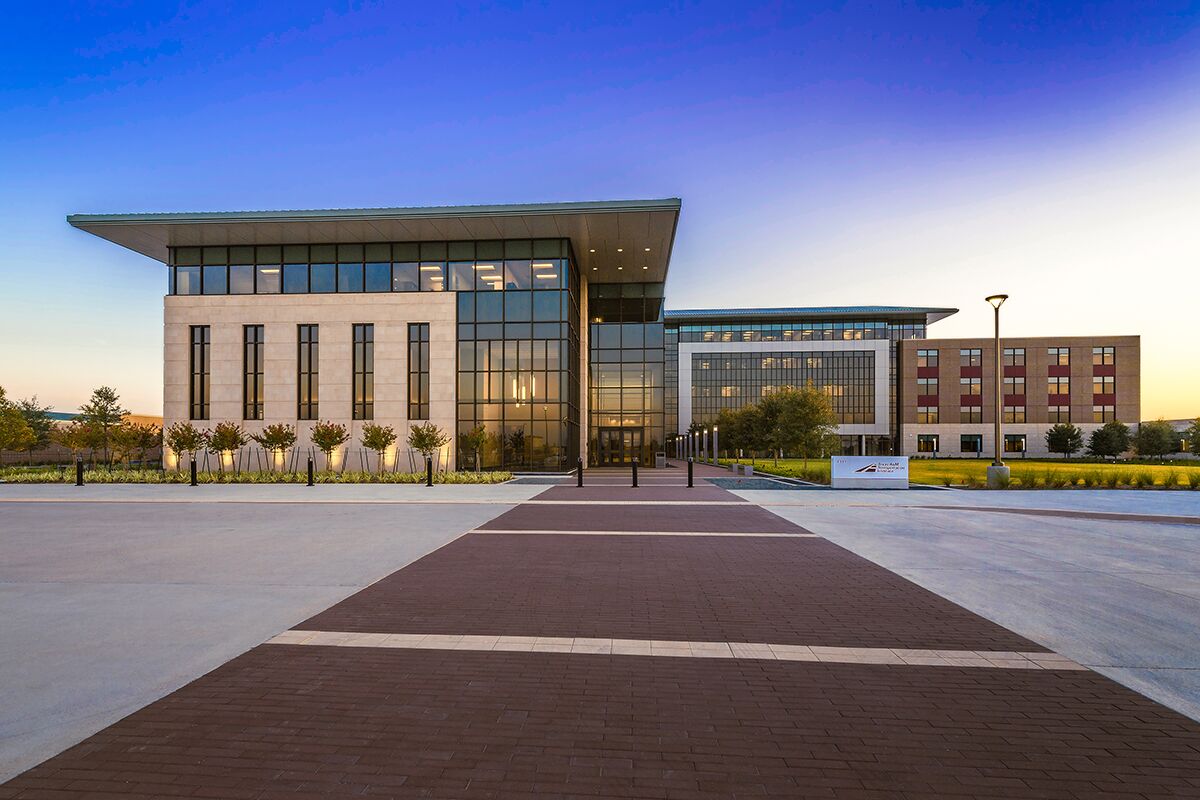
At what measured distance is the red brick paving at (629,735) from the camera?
3.27 m

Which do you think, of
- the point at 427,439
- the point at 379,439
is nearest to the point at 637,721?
the point at 427,439

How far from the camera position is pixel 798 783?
3.29 metres

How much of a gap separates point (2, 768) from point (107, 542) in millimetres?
9636

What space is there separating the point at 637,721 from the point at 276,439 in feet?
108

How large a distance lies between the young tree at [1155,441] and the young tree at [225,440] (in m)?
95.9

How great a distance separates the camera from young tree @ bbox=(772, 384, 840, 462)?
131ft

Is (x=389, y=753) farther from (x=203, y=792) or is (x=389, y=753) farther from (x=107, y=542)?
Result: (x=107, y=542)

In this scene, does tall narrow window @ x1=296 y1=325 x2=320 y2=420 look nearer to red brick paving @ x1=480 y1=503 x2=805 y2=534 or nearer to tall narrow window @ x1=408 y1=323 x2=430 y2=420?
tall narrow window @ x1=408 y1=323 x2=430 y2=420

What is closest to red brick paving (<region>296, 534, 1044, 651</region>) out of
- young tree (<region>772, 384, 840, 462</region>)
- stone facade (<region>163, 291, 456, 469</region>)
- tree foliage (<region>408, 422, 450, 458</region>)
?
tree foliage (<region>408, 422, 450, 458</region>)

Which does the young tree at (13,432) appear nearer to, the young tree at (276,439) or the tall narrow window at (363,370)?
the young tree at (276,439)

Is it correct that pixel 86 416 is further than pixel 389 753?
Result: Yes

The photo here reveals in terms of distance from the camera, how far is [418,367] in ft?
112

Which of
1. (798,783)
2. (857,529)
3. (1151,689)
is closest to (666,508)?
(857,529)

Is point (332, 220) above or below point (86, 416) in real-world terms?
above
